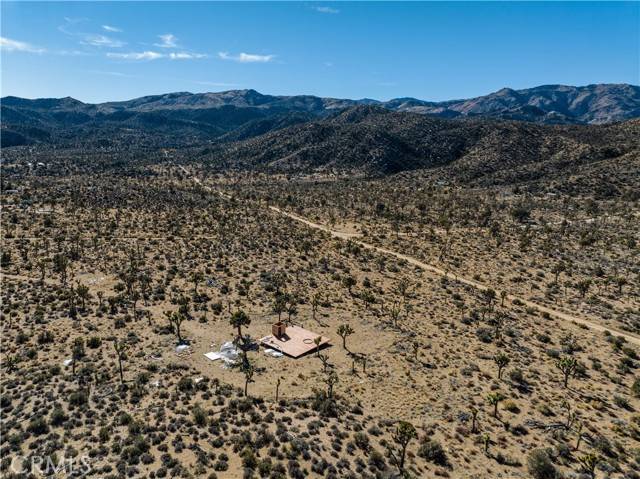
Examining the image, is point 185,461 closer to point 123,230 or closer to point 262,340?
point 262,340

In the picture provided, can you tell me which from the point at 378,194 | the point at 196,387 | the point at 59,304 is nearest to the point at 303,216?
the point at 378,194

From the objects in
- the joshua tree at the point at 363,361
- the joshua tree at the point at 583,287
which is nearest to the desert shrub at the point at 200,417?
the joshua tree at the point at 363,361

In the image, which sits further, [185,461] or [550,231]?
[550,231]

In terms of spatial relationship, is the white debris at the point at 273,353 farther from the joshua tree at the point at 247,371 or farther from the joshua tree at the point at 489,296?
the joshua tree at the point at 489,296

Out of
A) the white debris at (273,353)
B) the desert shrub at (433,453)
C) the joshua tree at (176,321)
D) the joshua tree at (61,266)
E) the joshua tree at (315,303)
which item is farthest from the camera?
the joshua tree at (61,266)

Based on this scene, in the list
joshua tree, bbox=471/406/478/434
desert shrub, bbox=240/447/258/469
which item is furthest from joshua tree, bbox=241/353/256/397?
joshua tree, bbox=471/406/478/434

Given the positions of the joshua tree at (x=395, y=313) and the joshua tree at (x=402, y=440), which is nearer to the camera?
the joshua tree at (x=402, y=440)

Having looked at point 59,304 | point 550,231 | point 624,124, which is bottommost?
point 59,304
